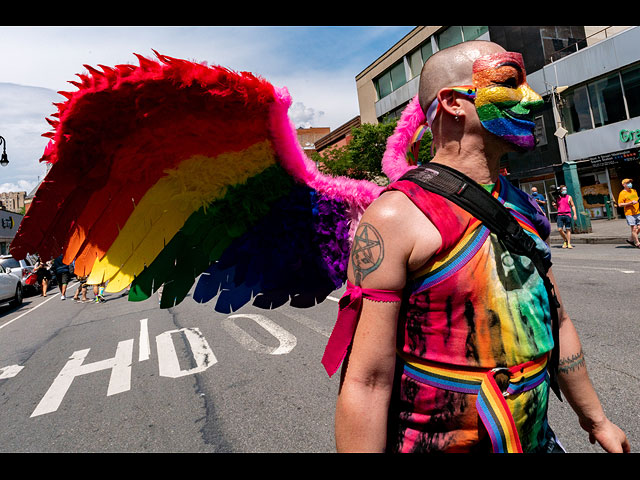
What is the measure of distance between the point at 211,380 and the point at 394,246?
12.5 feet

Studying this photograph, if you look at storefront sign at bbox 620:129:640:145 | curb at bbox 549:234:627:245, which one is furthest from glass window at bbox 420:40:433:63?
curb at bbox 549:234:627:245

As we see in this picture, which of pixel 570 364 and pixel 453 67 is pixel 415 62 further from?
pixel 570 364

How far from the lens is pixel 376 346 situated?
109cm

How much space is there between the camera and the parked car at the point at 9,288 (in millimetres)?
12619

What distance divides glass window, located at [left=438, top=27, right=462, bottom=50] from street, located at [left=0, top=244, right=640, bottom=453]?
2178 cm

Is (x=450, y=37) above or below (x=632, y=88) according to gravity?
above

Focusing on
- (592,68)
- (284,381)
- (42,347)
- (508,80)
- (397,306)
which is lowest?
(284,381)

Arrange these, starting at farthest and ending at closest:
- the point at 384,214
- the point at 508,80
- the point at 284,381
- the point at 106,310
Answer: the point at 106,310 → the point at 284,381 → the point at 508,80 → the point at 384,214

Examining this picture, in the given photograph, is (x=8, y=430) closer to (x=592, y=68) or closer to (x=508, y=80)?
(x=508, y=80)

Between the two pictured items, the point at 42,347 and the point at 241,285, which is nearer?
the point at 241,285

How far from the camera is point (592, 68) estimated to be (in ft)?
62.8

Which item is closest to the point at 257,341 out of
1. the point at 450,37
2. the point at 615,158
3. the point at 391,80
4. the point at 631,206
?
the point at 631,206
